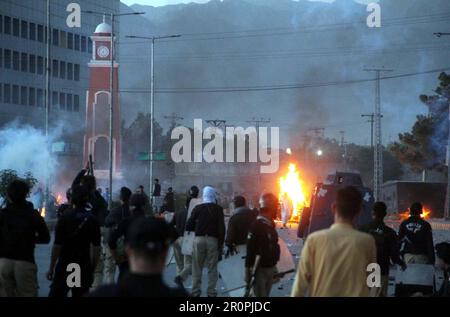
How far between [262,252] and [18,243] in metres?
2.82

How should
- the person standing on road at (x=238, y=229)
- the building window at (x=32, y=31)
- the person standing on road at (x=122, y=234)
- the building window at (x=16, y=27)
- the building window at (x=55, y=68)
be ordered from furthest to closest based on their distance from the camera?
the building window at (x=55, y=68), the building window at (x=32, y=31), the building window at (x=16, y=27), the person standing on road at (x=238, y=229), the person standing on road at (x=122, y=234)

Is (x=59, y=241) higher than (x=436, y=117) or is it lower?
lower

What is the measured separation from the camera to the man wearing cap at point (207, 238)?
44.5 feet

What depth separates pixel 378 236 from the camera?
1159cm

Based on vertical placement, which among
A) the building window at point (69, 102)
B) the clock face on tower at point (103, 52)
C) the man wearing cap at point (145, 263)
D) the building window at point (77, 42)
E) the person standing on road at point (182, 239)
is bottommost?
the person standing on road at point (182, 239)

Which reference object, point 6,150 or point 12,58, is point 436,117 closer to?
point 6,150

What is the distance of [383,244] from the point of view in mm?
11594

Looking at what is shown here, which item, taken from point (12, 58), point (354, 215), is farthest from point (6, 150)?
point (354, 215)

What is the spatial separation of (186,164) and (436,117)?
4137 centimetres

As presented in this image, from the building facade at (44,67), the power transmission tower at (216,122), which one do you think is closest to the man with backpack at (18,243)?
the building facade at (44,67)

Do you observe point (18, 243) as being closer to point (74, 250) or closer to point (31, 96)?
point (74, 250)

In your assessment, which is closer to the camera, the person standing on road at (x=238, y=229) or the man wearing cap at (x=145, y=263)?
the man wearing cap at (x=145, y=263)

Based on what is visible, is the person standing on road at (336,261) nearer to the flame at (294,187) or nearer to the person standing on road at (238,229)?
the person standing on road at (238,229)

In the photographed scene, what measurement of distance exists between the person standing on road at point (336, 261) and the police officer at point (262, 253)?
420 cm
